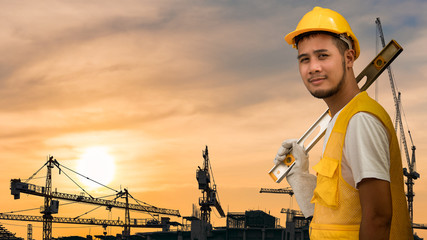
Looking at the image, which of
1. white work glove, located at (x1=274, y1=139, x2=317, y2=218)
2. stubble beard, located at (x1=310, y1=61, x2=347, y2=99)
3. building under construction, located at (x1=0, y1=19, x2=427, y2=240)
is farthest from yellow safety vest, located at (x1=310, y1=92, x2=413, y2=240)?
building under construction, located at (x1=0, y1=19, x2=427, y2=240)

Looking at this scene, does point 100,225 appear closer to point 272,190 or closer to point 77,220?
point 77,220

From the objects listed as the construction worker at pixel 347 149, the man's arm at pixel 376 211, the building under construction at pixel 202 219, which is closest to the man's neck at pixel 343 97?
the construction worker at pixel 347 149

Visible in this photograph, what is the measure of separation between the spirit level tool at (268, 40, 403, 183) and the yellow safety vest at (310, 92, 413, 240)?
26.7 inches

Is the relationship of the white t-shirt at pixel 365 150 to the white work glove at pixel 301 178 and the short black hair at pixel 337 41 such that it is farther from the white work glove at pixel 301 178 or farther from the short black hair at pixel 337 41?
the white work glove at pixel 301 178

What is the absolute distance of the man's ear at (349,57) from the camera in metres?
3.95

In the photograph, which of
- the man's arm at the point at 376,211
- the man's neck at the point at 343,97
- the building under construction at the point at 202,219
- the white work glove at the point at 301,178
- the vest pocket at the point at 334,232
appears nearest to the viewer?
the man's arm at the point at 376,211

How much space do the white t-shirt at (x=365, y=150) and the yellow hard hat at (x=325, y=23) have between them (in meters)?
0.67

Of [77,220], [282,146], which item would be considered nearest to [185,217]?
[77,220]

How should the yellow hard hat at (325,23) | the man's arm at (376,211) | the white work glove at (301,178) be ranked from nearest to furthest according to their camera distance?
1. the man's arm at (376,211)
2. the yellow hard hat at (325,23)
3. the white work glove at (301,178)

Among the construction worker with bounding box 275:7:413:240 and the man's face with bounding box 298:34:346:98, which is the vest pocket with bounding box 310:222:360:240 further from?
the man's face with bounding box 298:34:346:98

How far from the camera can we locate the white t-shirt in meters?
3.35

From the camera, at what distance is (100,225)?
14700 centimetres

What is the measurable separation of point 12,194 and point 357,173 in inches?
4579

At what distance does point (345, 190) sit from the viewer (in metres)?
3.63
